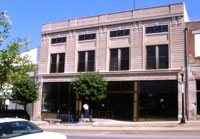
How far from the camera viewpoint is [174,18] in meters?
24.1

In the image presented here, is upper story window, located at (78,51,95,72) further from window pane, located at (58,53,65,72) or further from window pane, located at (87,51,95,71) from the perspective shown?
window pane, located at (58,53,65,72)

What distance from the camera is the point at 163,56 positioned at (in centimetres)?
2438

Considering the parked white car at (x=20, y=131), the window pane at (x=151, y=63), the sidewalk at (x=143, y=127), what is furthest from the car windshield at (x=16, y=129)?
the window pane at (x=151, y=63)

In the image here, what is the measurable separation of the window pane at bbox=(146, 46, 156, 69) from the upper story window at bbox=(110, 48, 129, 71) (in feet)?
7.39

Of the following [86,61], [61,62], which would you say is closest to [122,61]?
[86,61]

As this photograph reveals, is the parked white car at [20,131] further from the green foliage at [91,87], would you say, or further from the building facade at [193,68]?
the building facade at [193,68]

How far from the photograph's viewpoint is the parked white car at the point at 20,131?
5930mm

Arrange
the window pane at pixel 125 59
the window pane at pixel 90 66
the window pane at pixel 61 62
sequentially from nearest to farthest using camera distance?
1. the window pane at pixel 125 59
2. the window pane at pixel 90 66
3. the window pane at pixel 61 62

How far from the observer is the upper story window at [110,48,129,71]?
26070mm

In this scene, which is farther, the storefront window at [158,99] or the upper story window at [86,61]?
the upper story window at [86,61]

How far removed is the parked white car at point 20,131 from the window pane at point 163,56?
19.4m

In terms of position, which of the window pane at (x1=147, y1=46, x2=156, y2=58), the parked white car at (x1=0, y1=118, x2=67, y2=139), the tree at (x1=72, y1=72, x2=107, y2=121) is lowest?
the parked white car at (x1=0, y1=118, x2=67, y2=139)

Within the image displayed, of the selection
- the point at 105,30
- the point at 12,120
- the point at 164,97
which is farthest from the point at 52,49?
the point at 12,120

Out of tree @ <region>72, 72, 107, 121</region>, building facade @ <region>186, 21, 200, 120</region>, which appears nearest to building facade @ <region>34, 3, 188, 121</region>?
building facade @ <region>186, 21, 200, 120</region>
